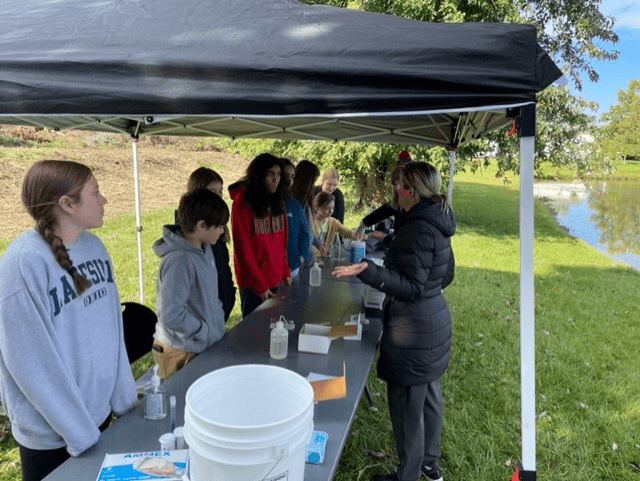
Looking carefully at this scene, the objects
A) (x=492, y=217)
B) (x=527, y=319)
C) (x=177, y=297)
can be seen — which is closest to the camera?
(x=527, y=319)

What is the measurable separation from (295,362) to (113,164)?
562 inches

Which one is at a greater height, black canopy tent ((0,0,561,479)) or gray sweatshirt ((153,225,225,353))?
black canopy tent ((0,0,561,479))

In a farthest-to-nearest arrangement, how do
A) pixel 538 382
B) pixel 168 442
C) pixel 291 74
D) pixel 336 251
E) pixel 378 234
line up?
pixel 378 234, pixel 336 251, pixel 538 382, pixel 291 74, pixel 168 442

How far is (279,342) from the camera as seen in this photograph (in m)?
2.12

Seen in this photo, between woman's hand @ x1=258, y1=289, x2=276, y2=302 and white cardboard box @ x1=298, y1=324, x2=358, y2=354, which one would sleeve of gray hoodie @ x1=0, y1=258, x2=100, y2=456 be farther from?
woman's hand @ x1=258, y1=289, x2=276, y2=302

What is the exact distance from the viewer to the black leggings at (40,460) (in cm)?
143

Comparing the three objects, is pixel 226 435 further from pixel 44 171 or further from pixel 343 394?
pixel 44 171

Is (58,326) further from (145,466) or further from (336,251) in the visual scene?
(336,251)

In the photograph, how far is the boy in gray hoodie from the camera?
6.86 feet

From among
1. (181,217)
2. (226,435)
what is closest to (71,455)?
(226,435)

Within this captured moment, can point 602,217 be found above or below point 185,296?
below

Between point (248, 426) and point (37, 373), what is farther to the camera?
point (37, 373)

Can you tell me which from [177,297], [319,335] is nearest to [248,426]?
[177,297]

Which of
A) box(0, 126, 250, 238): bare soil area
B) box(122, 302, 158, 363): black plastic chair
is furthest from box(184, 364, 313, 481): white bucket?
box(0, 126, 250, 238): bare soil area
